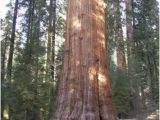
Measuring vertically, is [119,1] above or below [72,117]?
above

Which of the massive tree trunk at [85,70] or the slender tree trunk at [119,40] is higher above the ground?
the slender tree trunk at [119,40]

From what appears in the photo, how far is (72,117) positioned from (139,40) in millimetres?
13487

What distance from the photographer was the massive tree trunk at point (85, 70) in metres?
6.67

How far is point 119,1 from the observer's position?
18031 mm

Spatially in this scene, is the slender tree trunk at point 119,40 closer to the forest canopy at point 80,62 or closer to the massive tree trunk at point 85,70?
the forest canopy at point 80,62

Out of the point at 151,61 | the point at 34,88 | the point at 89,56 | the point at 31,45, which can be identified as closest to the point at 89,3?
the point at 89,56

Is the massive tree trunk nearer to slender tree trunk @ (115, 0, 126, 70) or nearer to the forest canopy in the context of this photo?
the forest canopy

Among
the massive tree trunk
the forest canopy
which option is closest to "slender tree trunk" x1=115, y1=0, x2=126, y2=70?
the forest canopy

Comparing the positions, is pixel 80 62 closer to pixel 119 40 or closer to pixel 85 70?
pixel 85 70

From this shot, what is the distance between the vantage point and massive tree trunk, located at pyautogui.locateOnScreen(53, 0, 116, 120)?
21.9 ft

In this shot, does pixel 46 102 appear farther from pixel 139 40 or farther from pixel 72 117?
pixel 139 40

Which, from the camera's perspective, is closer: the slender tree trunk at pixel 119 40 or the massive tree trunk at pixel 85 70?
the massive tree trunk at pixel 85 70

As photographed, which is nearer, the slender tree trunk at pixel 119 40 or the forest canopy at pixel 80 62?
the forest canopy at pixel 80 62

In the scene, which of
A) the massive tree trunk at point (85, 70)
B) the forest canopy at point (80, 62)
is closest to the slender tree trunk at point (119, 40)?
the forest canopy at point (80, 62)
